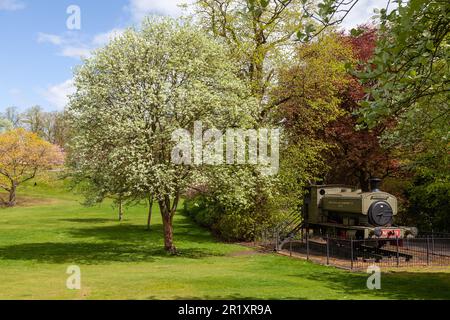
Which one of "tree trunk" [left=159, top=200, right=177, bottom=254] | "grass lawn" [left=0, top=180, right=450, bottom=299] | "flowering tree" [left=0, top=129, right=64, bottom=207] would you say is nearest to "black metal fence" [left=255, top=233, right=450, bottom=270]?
"grass lawn" [left=0, top=180, right=450, bottom=299]

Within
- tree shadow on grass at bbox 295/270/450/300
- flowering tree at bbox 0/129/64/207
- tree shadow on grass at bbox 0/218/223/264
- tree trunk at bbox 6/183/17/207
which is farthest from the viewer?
tree trunk at bbox 6/183/17/207

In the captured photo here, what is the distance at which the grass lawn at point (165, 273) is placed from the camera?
13281 millimetres

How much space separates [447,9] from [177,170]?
14.9 meters

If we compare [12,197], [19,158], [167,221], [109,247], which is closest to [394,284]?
[167,221]

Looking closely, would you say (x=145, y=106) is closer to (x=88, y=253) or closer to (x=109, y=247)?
(x=88, y=253)

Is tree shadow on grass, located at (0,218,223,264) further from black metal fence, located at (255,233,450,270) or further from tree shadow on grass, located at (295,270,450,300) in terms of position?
tree shadow on grass, located at (295,270,450,300)

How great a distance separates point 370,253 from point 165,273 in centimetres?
1008

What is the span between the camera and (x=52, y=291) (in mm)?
13266

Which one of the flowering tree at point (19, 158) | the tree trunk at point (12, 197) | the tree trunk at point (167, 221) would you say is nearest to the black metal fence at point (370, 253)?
the tree trunk at point (167, 221)

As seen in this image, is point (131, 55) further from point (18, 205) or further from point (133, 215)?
point (18, 205)

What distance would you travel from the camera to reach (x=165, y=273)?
17047 millimetres

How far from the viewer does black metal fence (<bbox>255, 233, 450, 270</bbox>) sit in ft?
66.4

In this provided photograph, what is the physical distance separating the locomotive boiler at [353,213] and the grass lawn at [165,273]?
137 inches

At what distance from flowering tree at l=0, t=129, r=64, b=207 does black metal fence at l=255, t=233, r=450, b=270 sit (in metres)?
46.9
